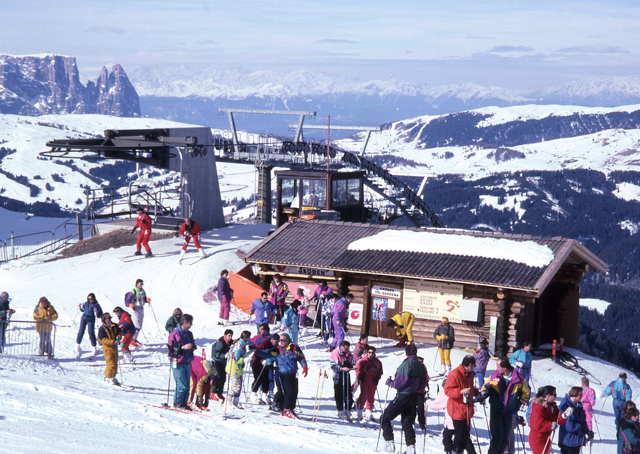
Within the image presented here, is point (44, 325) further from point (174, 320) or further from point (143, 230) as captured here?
point (143, 230)

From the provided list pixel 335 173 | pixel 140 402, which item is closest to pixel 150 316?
pixel 140 402

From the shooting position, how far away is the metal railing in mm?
16812

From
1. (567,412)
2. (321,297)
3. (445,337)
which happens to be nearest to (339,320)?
(321,297)

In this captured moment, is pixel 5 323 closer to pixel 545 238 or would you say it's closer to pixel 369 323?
pixel 369 323

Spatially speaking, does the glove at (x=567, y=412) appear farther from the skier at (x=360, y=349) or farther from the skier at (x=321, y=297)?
the skier at (x=321, y=297)

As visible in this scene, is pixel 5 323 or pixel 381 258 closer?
pixel 5 323

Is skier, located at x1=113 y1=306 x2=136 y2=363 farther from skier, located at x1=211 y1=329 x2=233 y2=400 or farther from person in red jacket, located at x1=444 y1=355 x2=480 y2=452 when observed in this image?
person in red jacket, located at x1=444 y1=355 x2=480 y2=452

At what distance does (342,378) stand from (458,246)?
8681 millimetres

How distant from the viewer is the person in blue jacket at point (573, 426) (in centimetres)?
1102

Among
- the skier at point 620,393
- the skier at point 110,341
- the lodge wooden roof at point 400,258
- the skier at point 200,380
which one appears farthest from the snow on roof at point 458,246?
the skier at point 200,380

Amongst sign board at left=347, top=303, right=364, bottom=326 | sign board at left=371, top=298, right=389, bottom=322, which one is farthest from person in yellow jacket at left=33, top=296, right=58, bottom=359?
sign board at left=371, top=298, right=389, bottom=322

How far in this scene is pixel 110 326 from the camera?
14.7m

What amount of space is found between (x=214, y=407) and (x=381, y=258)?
883 centimetres

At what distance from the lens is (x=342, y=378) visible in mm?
13461
